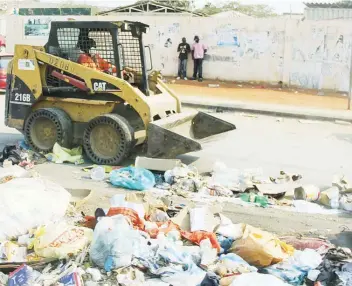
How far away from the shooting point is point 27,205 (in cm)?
585

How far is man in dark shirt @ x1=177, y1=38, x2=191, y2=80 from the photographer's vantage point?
2138 cm

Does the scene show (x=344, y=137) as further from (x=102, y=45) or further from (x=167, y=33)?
(x=167, y=33)

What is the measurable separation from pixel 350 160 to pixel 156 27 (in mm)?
13839

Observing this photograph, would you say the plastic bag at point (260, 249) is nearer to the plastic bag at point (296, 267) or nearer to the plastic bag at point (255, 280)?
the plastic bag at point (296, 267)

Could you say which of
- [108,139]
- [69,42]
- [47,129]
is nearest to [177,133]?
[108,139]

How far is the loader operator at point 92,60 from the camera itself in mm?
9383

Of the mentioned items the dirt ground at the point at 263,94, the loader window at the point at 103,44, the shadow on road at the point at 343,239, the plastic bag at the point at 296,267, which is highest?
the loader window at the point at 103,44

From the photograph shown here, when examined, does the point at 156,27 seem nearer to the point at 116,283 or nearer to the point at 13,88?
the point at 13,88

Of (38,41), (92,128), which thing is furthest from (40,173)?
(38,41)

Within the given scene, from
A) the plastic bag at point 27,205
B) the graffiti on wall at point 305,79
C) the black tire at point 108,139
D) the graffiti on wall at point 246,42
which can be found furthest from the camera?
the graffiti on wall at point 246,42

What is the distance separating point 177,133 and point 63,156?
1995 millimetres

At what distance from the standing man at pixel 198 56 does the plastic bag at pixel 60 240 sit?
1610 cm

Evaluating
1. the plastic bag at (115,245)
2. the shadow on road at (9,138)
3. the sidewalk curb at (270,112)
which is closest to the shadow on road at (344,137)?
the sidewalk curb at (270,112)

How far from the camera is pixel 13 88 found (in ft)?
31.7
